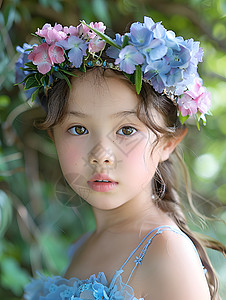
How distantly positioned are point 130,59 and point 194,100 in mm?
233

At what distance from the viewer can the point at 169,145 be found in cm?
124

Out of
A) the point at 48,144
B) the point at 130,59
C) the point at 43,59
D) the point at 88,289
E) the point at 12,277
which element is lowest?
the point at 12,277

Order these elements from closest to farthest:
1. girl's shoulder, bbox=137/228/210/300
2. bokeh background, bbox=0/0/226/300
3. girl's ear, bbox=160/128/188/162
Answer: girl's shoulder, bbox=137/228/210/300
girl's ear, bbox=160/128/188/162
bokeh background, bbox=0/0/226/300

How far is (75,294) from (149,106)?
506mm

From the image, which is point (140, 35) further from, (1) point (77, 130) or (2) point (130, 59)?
(1) point (77, 130)

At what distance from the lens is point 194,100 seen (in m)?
1.18

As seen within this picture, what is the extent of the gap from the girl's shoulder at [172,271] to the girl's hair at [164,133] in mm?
159

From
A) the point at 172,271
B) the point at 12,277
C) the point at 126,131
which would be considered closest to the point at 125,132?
the point at 126,131

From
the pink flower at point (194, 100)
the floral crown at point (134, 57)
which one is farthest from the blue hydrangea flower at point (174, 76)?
the pink flower at point (194, 100)

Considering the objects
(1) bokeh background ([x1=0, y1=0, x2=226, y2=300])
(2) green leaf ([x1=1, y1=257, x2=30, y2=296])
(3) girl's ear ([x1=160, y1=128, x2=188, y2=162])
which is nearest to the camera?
(3) girl's ear ([x1=160, y1=128, x2=188, y2=162])

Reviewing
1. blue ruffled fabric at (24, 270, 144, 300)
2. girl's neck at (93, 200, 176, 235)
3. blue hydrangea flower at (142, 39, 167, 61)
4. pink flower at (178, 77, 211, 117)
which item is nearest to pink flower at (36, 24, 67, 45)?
blue hydrangea flower at (142, 39, 167, 61)

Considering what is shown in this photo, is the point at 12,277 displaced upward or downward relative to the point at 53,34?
downward

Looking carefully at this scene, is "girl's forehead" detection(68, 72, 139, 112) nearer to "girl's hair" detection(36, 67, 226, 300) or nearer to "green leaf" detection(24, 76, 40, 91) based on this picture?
"girl's hair" detection(36, 67, 226, 300)

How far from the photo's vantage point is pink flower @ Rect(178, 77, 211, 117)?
117 cm
